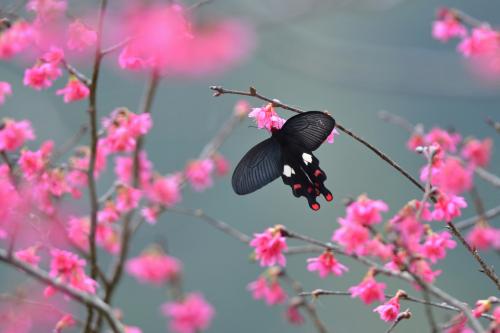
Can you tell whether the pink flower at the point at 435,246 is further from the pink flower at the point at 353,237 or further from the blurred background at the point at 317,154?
the blurred background at the point at 317,154

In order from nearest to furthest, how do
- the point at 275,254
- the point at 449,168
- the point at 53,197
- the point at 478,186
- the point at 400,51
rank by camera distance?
the point at 275,254
the point at 449,168
the point at 53,197
the point at 478,186
the point at 400,51

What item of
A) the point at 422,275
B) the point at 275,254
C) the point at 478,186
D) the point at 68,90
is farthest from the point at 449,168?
the point at 478,186

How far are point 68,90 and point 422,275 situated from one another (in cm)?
129

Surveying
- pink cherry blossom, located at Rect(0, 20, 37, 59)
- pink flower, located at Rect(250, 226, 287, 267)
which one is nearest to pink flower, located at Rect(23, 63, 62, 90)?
pink cherry blossom, located at Rect(0, 20, 37, 59)

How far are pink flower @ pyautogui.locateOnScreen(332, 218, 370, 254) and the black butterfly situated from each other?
0.52m

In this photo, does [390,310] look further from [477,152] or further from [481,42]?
[481,42]

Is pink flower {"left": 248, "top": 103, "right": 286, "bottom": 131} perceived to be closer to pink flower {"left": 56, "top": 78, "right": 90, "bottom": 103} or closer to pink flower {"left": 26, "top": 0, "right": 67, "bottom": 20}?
pink flower {"left": 56, "top": 78, "right": 90, "bottom": 103}

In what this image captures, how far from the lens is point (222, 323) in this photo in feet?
15.8

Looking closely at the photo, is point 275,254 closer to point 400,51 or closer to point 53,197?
point 53,197

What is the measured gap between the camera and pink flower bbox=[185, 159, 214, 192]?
3.40 m

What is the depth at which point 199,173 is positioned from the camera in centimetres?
341

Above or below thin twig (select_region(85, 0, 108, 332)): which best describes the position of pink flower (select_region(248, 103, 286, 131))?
below

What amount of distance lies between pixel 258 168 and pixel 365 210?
1.70 feet

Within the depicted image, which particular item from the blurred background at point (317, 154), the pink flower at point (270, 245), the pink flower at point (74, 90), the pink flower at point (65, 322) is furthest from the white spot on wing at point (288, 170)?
the blurred background at point (317, 154)
